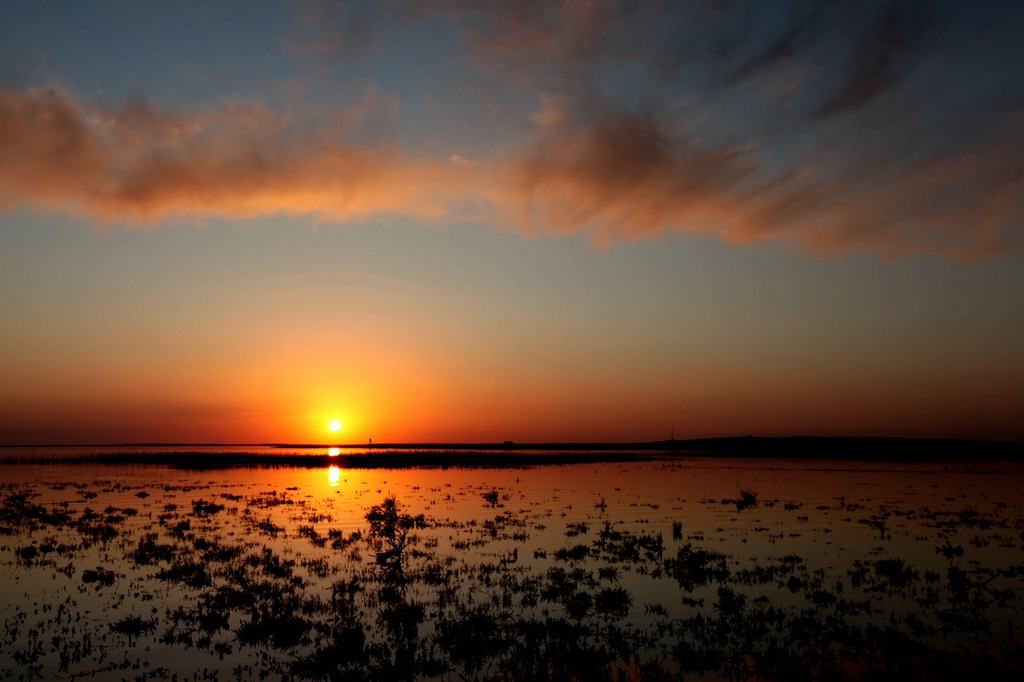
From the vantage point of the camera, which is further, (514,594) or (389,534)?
(389,534)

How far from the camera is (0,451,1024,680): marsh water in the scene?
1240 centimetres

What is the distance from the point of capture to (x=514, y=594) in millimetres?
17578

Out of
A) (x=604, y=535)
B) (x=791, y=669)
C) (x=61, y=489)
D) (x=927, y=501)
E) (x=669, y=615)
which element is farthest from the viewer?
(x=61, y=489)

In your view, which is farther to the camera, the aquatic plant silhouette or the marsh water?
the aquatic plant silhouette

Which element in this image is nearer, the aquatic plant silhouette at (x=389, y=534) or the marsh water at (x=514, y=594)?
the marsh water at (x=514, y=594)

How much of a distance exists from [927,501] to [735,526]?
1935cm

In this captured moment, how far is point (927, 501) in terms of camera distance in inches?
1614

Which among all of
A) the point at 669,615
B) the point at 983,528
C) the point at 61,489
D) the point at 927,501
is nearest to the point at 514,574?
the point at 669,615

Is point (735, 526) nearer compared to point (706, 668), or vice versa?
point (706, 668)

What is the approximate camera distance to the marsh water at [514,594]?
12.4 meters

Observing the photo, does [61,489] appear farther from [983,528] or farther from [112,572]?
[983,528]

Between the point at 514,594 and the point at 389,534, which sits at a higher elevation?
the point at 389,534

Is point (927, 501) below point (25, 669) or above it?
below

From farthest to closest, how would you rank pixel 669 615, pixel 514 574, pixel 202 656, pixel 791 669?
pixel 514 574 < pixel 669 615 < pixel 202 656 < pixel 791 669
